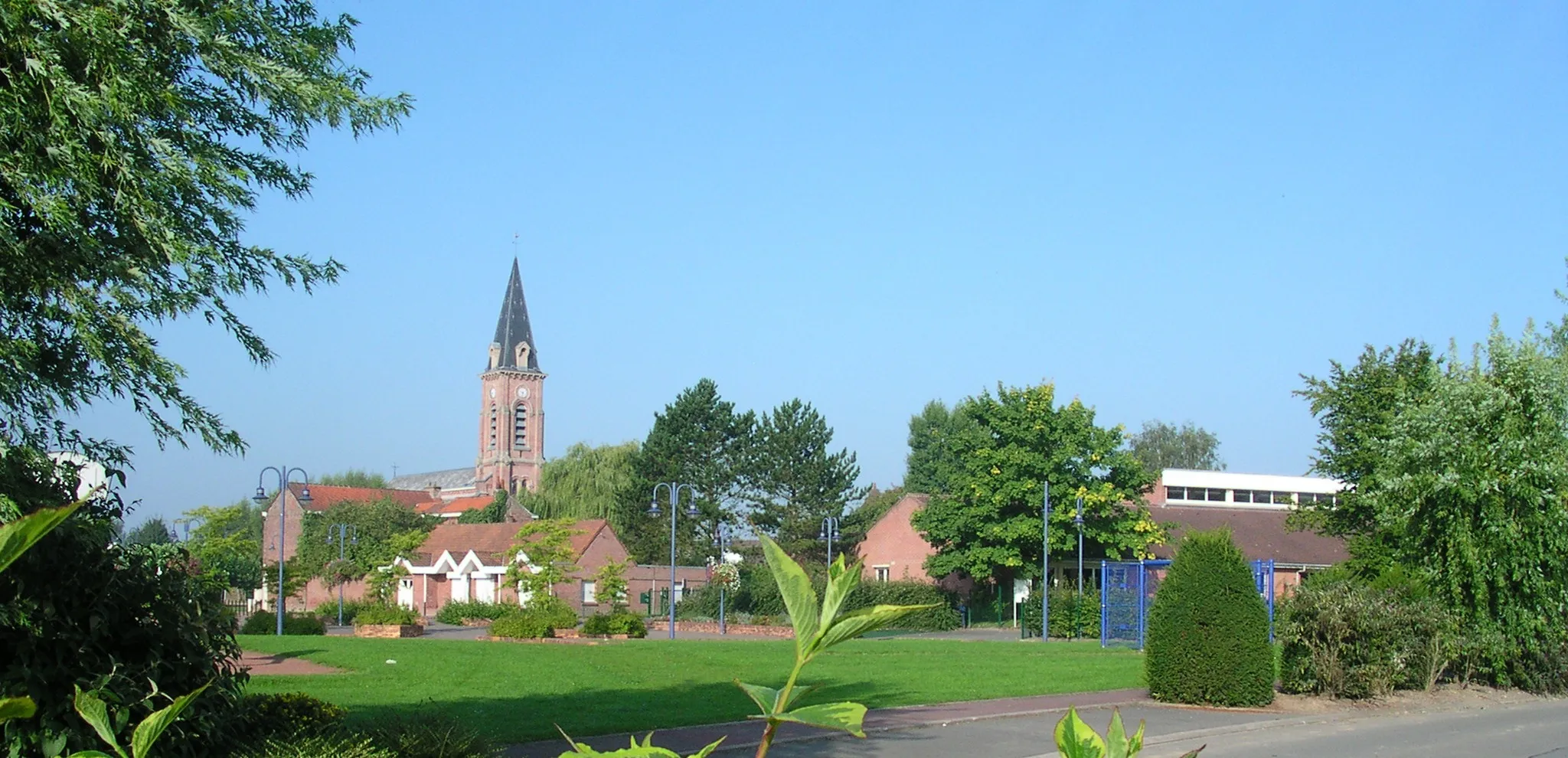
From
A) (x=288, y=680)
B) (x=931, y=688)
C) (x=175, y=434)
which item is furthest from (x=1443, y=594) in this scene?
(x=175, y=434)

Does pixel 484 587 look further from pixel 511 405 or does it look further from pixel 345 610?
pixel 511 405

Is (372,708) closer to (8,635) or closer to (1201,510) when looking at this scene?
(8,635)

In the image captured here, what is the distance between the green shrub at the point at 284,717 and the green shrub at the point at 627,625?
103 feet

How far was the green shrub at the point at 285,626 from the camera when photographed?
4288cm

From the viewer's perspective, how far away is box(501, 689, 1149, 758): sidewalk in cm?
1302

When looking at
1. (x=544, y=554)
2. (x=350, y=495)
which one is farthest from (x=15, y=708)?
(x=350, y=495)

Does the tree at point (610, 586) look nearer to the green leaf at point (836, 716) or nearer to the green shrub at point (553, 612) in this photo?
the green shrub at point (553, 612)

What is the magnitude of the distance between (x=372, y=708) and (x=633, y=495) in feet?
200

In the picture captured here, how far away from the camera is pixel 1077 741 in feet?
4.76

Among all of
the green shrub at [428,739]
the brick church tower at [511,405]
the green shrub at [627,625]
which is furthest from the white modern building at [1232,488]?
the brick church tower at [511,405]

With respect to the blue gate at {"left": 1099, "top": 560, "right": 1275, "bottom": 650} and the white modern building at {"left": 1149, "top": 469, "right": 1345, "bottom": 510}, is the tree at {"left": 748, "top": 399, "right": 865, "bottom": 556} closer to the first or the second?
the white modern building at {"left": 1149, "top": 469, "right": 1345, "bottom": 510}

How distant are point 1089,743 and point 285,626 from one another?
45819 millimetres

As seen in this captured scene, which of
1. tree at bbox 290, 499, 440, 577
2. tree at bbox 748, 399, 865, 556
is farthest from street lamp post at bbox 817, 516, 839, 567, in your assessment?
tree at bbox 290, 499, 440, 577

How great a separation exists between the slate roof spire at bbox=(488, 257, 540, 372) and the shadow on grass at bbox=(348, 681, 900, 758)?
112 metres
